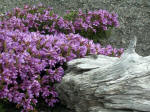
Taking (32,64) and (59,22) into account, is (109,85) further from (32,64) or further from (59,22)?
(59,22)

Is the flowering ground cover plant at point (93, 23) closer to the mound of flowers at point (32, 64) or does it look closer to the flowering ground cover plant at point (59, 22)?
the flowering ground cover plant at point (59, 22)

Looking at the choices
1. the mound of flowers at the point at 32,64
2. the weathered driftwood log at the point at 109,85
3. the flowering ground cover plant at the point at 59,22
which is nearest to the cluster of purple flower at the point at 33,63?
the mound of flowers at the point at 32,64

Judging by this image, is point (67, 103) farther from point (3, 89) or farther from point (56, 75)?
point (3, 89)

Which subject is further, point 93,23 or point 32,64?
point 93,23

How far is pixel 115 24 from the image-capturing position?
905 cm

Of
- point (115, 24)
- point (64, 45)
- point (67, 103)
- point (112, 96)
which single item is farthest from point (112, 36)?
point (112, 96)

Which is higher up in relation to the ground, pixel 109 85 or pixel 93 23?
pixel 93 23

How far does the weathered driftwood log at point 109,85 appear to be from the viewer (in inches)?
171

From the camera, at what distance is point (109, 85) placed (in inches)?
179

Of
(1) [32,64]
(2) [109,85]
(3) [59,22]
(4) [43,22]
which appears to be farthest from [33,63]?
(4) [43,22]

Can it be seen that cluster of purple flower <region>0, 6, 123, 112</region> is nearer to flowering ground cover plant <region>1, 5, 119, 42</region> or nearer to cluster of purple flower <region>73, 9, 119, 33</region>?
flowering ground cover plant <region>1, 5, 119, 42</region>

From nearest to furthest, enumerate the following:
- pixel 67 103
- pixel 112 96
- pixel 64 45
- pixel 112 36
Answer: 1. pixel 112 96
2. pixel 67 103
3. pixel 64 45
4. pixel 112 36

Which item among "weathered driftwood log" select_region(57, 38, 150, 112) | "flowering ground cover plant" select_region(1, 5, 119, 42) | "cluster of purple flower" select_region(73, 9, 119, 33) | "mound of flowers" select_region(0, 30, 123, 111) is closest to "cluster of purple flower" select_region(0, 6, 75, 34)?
"flowering ground cover plant" select_region(1, 5, 119, 42)

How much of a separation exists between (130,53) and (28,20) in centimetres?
379
